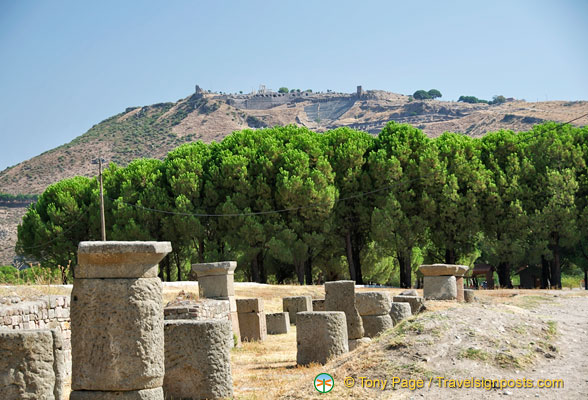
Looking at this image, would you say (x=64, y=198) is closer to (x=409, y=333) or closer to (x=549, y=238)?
(x=549, y=238)

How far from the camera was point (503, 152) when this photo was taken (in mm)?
38781

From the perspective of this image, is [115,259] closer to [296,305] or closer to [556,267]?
[296,305]

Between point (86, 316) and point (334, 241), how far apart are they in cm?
3171

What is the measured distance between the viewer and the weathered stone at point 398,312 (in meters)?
14.4

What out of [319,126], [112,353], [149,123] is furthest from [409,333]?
[319,126]

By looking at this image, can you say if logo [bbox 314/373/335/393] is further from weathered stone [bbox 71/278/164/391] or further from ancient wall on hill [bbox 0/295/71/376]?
ancient wall on hill [bbox 0/295/71/376]

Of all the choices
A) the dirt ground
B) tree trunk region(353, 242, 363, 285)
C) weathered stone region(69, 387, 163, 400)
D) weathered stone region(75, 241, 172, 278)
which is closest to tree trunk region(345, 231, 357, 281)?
tree trunk region(353, 242, 363, 285)

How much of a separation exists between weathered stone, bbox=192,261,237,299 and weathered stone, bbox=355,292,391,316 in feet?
13.6

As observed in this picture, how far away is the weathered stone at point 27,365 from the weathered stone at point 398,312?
8905mm

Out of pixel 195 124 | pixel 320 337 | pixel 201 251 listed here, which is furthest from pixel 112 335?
pixel 195 124

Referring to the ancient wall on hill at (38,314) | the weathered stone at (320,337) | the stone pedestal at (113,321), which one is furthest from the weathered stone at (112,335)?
the weathered stone at (320,337)

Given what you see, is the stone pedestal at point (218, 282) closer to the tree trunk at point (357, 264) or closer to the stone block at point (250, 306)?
the stone block at point (250, 306)

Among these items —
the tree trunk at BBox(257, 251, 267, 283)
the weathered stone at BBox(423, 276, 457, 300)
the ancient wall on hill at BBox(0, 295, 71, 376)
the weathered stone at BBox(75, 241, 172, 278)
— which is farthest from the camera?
the tree trunk at BBox(257, 251, 267, 283)

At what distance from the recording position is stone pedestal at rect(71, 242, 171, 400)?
7.14 m
